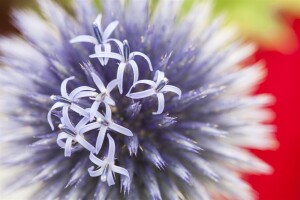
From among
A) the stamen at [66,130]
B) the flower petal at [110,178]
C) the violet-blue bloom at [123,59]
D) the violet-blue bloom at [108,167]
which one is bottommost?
the flower petal at [110,178]

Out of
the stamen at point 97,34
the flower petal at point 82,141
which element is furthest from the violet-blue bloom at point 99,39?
the flower petal at point 82,141

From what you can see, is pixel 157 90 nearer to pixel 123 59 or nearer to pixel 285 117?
pixel 123 59

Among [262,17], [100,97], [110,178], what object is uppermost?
[262,17]

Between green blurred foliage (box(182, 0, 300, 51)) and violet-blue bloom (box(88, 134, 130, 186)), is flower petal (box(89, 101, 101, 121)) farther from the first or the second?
green blurred foliage (box(182, 0, 300, 51))

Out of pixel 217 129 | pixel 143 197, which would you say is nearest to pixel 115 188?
pixel 143 197

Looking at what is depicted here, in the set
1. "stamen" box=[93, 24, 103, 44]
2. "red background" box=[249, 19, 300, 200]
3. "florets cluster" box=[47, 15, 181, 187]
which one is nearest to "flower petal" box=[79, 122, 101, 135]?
"florets cluster" box=[47, 15, 181, 187]

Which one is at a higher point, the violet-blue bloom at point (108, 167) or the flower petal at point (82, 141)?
the flower petal at point (82, 141)

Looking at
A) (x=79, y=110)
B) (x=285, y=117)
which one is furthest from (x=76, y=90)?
(x=285, y=117)

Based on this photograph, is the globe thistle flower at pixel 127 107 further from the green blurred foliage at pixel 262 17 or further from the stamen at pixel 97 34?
the green blurred foliage at pixel 262 17
